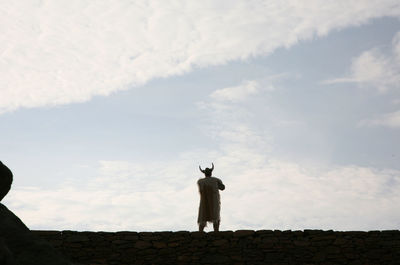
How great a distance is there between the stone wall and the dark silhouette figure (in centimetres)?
287

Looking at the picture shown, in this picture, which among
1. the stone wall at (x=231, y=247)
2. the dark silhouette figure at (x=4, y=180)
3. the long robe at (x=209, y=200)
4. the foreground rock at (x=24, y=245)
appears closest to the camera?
the foreground rock at (x=24, y=245)

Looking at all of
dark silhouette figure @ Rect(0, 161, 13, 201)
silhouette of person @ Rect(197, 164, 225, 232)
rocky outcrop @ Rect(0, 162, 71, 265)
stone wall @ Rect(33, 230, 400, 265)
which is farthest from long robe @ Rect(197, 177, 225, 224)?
rocky outcrop @ Rect(0, 162, 71, 265)

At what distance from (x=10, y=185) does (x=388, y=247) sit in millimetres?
7059

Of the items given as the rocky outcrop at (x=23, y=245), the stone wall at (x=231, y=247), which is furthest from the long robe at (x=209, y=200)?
the rocky outcrop at (x=23, y=245)

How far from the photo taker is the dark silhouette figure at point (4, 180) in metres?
9.53

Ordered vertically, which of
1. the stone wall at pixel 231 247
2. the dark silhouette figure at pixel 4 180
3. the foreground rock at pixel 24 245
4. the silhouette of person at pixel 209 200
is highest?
the silhouette of person at pixel 209 200

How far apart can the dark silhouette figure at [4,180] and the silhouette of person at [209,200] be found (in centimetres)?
539

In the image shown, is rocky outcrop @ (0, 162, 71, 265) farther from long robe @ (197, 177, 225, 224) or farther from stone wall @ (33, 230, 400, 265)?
long robe @ (197, 177, 225, 224)

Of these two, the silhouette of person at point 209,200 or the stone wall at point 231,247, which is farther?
the silhouette of person at point 209,200

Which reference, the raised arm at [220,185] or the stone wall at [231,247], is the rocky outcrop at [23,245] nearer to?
the stone wall at [231,247]

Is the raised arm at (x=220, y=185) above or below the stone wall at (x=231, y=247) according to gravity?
above

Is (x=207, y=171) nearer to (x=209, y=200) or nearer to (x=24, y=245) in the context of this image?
(x=209, y=200)

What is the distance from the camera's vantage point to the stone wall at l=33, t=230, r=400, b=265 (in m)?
12.2

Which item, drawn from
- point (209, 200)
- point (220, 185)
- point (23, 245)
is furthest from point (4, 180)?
point (220, 185)
